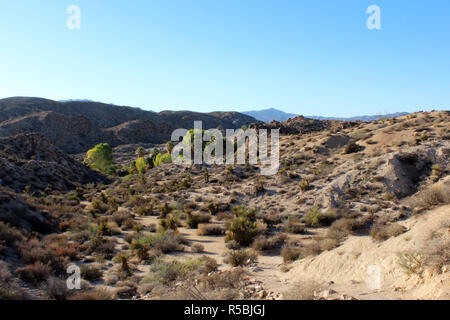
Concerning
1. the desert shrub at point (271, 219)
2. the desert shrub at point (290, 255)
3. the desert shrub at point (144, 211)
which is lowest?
the desert shrub at point (144, 211)

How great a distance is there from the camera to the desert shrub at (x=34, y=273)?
24.7 feet

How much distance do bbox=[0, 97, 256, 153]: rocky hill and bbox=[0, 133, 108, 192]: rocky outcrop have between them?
4157 cm

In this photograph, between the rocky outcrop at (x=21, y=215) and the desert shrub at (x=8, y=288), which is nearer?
the desert shrub at (x=8, y=288)

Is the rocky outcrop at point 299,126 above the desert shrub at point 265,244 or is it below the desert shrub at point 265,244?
above

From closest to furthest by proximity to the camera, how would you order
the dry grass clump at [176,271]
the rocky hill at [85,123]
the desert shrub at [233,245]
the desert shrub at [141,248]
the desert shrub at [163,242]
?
1. the dry grass clump at [176,271]
2. the desert shrub at [141,248]
3. the desert shrub at [163,242]
4. the desert shrub at [233,245]
5. the rocky hill at [85,123]

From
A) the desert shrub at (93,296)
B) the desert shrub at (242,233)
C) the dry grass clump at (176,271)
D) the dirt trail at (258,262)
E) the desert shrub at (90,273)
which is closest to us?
the desert shrub at (93,296)

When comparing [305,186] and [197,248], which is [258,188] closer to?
[305,186]

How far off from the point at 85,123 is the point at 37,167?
70.7 m

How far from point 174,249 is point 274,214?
6433 millimetres

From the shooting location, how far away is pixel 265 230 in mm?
13703

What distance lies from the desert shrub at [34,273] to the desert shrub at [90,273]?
97 cm

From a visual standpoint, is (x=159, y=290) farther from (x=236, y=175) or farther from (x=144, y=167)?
(x=144, y=167)

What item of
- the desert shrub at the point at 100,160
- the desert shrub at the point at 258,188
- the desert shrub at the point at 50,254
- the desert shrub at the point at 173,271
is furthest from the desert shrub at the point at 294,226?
the desert shrub at the point at 100,160

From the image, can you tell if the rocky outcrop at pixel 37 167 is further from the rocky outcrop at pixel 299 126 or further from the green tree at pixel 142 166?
the rocky outcrop at pixel 299 126
